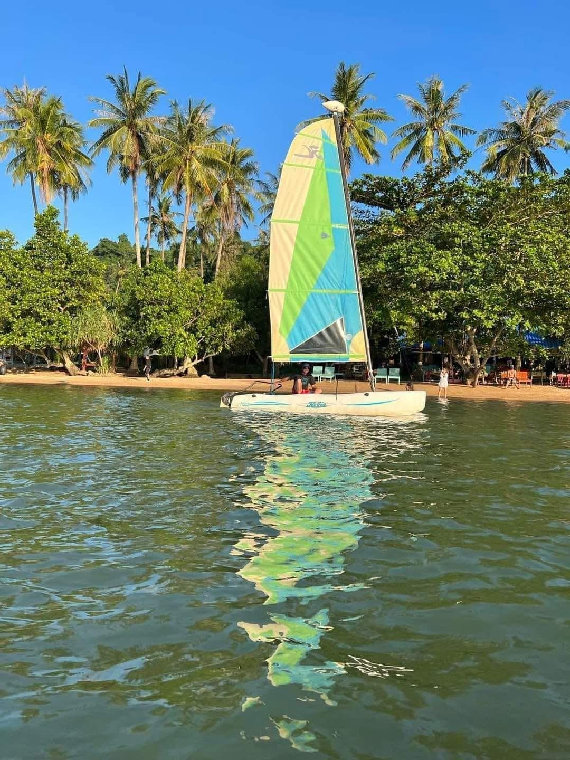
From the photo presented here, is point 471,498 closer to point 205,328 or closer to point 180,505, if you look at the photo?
point 180,505

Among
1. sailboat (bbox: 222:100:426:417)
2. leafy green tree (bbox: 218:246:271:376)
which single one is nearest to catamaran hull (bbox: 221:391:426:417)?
sailboat (bbox: 222:100:426:417)

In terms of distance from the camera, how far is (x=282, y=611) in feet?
16.0

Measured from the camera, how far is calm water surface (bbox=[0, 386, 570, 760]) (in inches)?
134

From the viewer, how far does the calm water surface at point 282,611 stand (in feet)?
11.2

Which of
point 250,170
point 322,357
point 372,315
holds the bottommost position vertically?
Result: point 322,357

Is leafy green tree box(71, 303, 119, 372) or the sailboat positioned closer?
the sailboat

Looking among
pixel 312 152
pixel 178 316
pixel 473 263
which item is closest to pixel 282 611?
pixel 312 152

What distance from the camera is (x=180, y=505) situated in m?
8.20

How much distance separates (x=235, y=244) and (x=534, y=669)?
61.0 meters

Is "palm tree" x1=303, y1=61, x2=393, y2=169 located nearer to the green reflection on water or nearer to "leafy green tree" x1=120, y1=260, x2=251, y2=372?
"leafy green tree" x1=120, y1=260, x2=251, y2=372

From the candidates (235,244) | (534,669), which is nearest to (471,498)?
(534,669)

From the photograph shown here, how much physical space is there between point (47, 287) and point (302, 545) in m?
37.5

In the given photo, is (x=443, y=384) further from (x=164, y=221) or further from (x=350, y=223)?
(x=164, y=221)

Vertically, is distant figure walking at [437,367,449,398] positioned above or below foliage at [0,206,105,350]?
below
